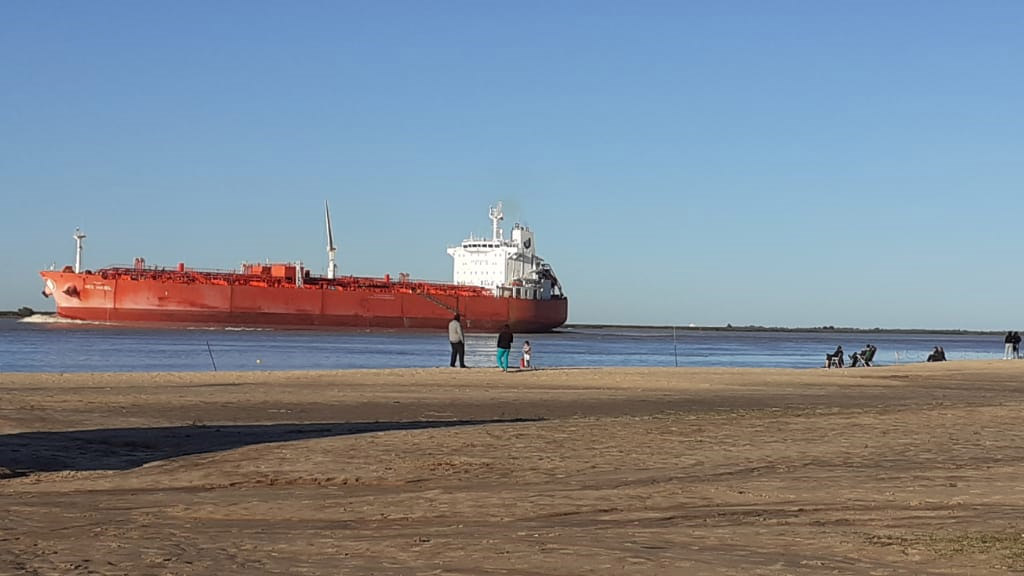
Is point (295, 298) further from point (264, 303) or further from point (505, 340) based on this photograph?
point (505, 340)

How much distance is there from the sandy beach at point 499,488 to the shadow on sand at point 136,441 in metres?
0.05

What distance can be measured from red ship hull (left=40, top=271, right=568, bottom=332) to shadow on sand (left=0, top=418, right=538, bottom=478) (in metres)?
54.7

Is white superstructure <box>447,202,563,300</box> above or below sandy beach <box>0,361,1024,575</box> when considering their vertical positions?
above

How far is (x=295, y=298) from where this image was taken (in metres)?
68.3

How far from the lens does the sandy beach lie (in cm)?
590

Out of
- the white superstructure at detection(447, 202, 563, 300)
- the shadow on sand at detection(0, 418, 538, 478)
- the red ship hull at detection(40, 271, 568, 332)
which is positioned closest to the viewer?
the shadow on sand at detection(0, 418, 538, 478)

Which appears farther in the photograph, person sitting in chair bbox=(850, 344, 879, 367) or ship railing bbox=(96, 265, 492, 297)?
ship railing bbox=(96, 265, 492, 297)

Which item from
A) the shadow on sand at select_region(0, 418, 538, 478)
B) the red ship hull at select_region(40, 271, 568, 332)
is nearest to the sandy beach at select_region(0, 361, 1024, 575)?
the shadow on sand at select_region(0, 418, 538, 478)

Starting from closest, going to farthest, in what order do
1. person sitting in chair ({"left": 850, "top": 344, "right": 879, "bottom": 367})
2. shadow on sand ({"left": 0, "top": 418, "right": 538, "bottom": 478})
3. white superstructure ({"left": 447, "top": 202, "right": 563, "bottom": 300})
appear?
shadow on sand ({"left": 0, "top": 418, "right": 538, "bottom": 478}) < person sitting in chair ({"left": 850, "top": 344, "right": 879, "bottom": 367}) < white superstructure ({"left": 447, "top": 202, "right": 563, "bottom": 300})

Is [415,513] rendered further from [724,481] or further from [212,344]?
[212,344]

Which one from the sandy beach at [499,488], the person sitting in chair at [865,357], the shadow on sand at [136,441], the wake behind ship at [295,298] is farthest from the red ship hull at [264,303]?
the shadow on sand at [136,441]

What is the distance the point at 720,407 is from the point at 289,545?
11.8 metres

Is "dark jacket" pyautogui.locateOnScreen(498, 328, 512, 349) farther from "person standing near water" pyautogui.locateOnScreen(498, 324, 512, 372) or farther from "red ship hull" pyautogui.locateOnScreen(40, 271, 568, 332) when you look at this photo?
"red ship hull" pyautogui.locateOnScreen(40, 271, 568, 332)

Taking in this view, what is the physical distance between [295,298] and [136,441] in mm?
57488
